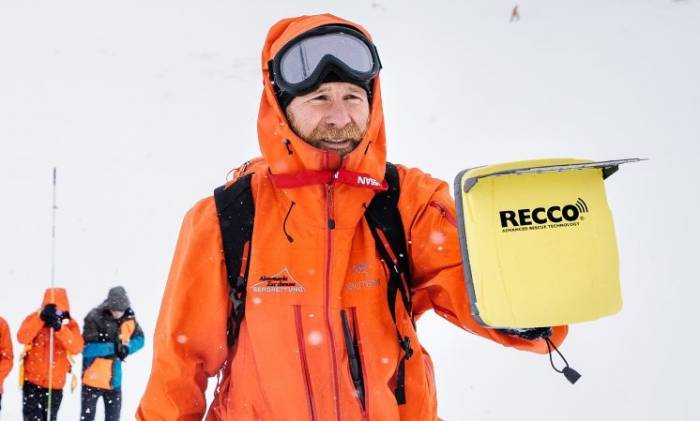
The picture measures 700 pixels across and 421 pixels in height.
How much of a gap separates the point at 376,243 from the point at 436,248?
0.22m

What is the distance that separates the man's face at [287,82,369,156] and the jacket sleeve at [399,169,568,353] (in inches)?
10.6

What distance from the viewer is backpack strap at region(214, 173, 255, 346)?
2.22 metres

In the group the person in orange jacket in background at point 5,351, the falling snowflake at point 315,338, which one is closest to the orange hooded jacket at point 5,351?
the person in orange jacket in background at point 5,351

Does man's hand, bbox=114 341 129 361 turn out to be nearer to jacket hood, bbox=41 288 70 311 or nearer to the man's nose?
jacket hood, bbox=41 288 70 311

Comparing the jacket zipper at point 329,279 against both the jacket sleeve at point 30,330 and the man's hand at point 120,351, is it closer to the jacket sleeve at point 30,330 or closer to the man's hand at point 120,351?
the man's hand at point 120,351

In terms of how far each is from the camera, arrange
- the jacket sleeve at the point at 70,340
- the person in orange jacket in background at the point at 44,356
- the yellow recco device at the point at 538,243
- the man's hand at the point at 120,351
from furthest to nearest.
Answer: the man's hand at the point at 120,351, the jacket sleeve at the point at 70,340, the person in orange jacket in background at the point at 44,356, the yellow recco device at the point at 538,243

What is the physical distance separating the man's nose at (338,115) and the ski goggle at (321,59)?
104 millimetres

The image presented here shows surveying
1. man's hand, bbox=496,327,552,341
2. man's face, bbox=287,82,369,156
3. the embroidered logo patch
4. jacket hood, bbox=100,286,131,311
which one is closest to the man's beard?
man's face, bbox=287,82,369,156

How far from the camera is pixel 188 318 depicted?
2.25 metres

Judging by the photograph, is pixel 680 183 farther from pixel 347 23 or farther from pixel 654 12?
pixel 347 23

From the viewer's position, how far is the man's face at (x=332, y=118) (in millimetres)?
2283

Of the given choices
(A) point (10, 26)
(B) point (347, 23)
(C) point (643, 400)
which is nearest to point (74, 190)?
(A) point (10, 26)

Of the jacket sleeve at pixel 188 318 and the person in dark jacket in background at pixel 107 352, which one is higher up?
the jacket sleeve at pixel 188 318

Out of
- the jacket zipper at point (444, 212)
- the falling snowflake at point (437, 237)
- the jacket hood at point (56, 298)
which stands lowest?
the jacket hood at point (56, 298)
